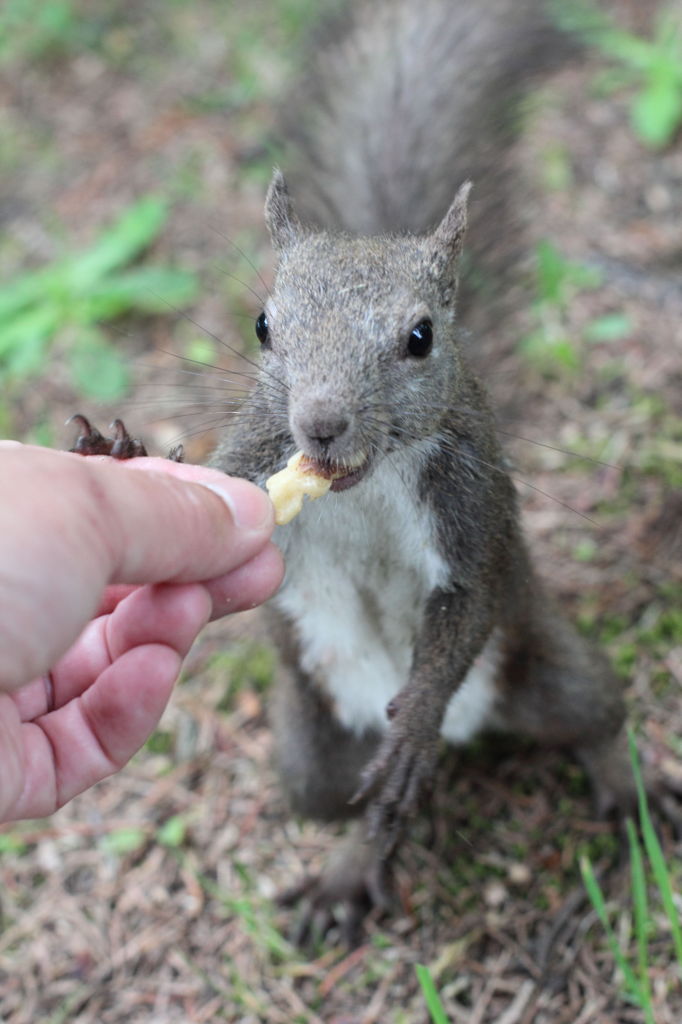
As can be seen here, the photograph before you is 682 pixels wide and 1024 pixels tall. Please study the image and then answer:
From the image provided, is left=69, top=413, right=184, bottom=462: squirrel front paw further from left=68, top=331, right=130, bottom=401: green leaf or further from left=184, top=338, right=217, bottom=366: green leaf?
Answer: left=184, top=338, right=217, bottom=366: green leaf

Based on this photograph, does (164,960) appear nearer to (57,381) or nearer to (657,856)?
(657,856)

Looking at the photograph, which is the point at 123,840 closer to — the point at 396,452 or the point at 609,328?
the point at 396,452

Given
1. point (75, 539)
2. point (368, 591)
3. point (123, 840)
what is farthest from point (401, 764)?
point (123, 840)

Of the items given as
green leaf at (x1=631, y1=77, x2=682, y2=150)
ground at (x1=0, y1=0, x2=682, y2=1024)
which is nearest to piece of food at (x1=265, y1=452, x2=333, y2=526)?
ground at (x1=0, y1=0, x2=682, y2=1024)

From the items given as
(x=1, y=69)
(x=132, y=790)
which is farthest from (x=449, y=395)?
(x=1, y=69)

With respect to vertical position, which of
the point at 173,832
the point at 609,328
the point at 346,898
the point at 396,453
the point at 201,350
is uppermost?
the point at 396,453
